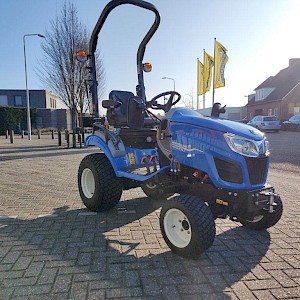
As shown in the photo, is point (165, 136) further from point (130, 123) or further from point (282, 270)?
point (282, 270)

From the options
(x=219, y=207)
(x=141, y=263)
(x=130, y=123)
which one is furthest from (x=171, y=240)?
(x=130, y=123)

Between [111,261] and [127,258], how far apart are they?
0.17 m

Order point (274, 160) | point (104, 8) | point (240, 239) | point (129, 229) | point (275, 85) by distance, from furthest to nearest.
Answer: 1. point (275, 85)
2. point (274, 160)
3. point (104, 8)
4. point (129, 229)
5. point (240, 239)

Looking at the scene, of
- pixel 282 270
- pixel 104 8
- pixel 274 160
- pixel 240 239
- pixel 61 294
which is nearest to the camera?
pixel 61 294

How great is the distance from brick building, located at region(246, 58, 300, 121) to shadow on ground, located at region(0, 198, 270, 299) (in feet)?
104

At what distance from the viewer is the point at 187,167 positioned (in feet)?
10.5

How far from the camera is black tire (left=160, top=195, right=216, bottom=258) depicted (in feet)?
8.77

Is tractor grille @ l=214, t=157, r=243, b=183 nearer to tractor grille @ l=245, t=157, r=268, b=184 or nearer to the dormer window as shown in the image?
tractor grille @ l=245, t=157, r=268, b=184

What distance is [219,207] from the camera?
306 cm

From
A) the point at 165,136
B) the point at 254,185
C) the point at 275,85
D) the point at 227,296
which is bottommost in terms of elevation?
the point at 227,296

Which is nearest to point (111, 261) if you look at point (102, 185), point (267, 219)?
point (102, 185)

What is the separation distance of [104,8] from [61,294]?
3559 mm

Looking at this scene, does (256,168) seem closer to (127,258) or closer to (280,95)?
(127,258)

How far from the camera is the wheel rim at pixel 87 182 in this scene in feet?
14.8
